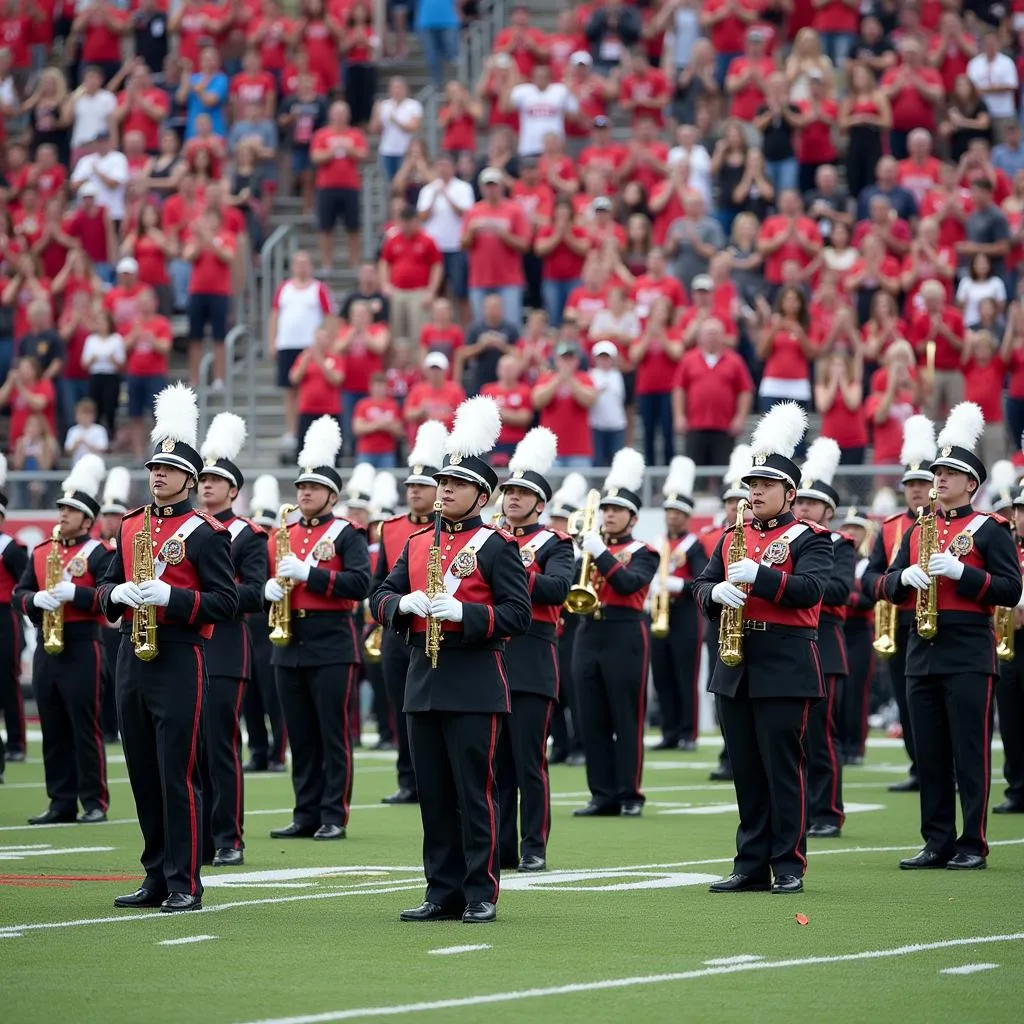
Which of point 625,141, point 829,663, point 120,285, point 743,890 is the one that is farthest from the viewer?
point 625,141

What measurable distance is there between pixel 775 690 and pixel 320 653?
3.51 m

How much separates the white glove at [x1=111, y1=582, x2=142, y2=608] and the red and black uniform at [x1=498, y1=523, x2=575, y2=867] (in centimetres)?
222

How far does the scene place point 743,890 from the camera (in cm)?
1022

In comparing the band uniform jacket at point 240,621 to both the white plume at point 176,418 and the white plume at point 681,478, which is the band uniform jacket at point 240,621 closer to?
the white plume at point 176,418

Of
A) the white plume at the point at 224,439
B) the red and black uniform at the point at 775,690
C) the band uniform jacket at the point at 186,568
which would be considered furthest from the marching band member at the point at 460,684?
the white plume at the point at 224,439

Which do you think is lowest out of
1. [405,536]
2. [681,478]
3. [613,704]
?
[613,704]

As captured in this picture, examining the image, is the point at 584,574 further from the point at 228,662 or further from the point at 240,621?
the point at 228,662

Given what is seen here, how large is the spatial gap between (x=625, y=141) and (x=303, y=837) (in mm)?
14401

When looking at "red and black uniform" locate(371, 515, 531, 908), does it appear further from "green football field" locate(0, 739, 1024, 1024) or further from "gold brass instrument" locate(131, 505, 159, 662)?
"gold brass instrument" locate(131, 505, 159, 662)

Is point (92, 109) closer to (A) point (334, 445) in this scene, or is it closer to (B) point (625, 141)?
(B) point (625, 141)

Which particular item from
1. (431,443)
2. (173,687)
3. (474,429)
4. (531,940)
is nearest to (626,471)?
(431,443)

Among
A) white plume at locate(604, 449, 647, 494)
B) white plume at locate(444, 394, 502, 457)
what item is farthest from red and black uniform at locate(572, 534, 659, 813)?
white plume at locate(444, 394, 502, 457)

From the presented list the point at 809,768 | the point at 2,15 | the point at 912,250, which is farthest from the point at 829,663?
the point at 2,15

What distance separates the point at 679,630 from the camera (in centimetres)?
1938
